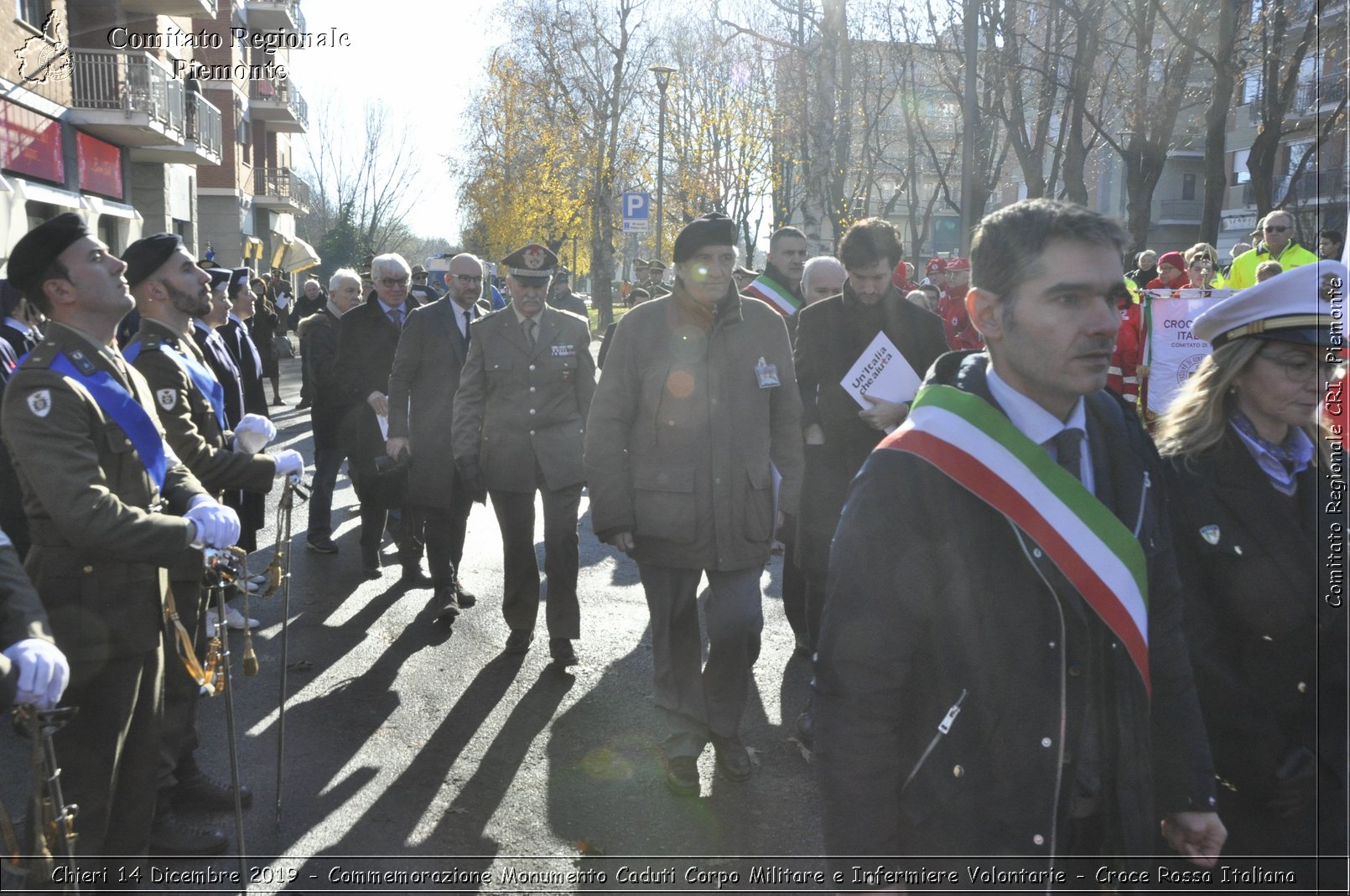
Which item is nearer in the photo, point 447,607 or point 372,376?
point 447,607

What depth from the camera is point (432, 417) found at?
7.75 m

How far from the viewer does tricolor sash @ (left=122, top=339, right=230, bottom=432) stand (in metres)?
4.56

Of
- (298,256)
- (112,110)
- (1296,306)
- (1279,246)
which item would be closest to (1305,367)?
(1296,306)

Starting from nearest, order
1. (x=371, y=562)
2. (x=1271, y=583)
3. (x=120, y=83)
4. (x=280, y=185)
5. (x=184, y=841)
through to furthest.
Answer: (x=1271, y=583)
(x=184, y=841)
(x=371, y=562)
(x=120, y=83)
(x=280, y=185)

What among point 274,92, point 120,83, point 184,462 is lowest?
point 184,462

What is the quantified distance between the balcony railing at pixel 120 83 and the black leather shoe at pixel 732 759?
2178cm

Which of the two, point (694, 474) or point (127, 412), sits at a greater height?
point (127, 412)

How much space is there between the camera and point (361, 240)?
56.5m

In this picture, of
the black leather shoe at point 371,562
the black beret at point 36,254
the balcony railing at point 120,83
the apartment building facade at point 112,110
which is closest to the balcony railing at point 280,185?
the apartment building facade at point 112,110

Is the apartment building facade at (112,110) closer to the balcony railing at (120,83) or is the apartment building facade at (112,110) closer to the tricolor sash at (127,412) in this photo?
the balcony railing at (120,83)

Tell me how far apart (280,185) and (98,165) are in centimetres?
2571

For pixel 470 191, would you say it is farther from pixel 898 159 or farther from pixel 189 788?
pixel 189 788

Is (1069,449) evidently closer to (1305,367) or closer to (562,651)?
(1305,367)

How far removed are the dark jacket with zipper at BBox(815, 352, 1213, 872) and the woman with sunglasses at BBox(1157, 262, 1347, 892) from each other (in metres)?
0.66
